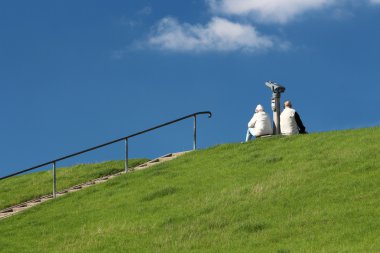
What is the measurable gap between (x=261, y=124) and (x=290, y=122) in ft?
3.41

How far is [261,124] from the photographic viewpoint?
1152 inches

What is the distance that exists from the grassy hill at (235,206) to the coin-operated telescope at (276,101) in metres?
1.14

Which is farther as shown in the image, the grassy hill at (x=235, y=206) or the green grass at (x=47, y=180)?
the green grass at (x=47, y=180)

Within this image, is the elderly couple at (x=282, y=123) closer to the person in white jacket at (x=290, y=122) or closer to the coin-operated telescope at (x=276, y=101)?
the person in white jacket at (x=290, y=122)

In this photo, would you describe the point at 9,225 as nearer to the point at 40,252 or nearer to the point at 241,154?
the point at 40,252

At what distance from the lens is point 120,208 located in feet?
75.2

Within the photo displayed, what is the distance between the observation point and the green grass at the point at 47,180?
1183 inches

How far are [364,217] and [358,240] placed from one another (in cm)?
156

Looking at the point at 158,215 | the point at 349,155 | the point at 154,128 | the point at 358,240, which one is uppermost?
the point at 154,128

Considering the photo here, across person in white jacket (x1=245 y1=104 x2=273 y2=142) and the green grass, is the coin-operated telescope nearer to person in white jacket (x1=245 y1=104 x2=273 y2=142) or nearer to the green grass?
person in white jacket (x1=245 y1=104 x2=273 y2=142)

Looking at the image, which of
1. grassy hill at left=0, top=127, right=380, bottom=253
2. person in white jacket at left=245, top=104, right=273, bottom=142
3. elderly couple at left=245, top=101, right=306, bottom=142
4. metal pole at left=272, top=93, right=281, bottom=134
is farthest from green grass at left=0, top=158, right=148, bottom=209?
metal pole at left=272, top=93, right=281, bottom=134

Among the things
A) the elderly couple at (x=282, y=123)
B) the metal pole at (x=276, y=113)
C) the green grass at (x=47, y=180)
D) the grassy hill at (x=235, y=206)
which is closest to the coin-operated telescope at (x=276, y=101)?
the metal pole at (x=276, y=113)

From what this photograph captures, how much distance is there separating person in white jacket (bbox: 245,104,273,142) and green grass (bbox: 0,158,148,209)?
4.72 meters

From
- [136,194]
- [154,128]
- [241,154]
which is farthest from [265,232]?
[154,128]
